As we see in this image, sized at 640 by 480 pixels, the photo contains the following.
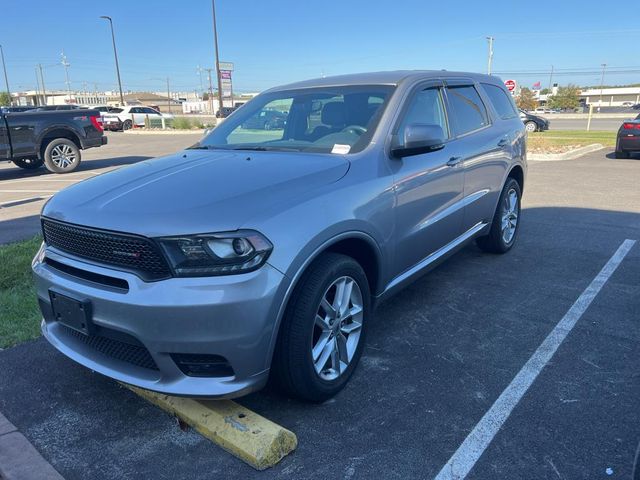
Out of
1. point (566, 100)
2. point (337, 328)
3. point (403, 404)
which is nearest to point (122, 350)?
point (337, 328)

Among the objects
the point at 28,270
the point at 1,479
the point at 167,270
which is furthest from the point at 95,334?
the point at 28,270

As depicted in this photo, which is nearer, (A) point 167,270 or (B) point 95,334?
(A) point 167,270

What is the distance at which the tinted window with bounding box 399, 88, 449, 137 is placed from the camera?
3.83 m

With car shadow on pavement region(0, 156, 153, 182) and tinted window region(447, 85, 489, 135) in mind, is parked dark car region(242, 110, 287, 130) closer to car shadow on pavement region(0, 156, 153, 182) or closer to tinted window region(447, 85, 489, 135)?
tinted window region(447, 85, 489, 135)

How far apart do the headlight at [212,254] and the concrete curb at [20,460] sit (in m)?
1.17

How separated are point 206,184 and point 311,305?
869mm

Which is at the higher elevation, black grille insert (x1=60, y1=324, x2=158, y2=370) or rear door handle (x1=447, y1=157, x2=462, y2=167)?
rear door handle (x1=447, y1=157, x2=462, y2=167)

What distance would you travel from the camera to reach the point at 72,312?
8.81ft

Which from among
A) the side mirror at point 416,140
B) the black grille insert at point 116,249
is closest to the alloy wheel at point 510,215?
the side mirror at point 416,140

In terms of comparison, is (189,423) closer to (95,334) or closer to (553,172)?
(95,334)

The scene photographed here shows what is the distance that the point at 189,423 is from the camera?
2.83 m

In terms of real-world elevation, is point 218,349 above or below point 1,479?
above

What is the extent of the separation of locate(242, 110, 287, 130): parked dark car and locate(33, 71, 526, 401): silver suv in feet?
0.07

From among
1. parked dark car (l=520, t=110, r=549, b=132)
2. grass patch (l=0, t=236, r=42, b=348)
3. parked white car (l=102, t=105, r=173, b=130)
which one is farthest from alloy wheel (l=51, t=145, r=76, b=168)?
parked white car (l=102, t=105, r=173, b=130)
